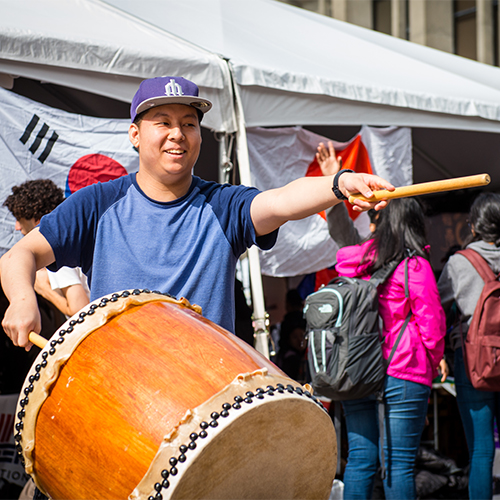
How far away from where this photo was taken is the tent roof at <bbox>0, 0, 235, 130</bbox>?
293cm

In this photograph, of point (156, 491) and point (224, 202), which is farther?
point (224, 202)

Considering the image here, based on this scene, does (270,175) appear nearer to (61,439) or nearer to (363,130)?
(363,130)

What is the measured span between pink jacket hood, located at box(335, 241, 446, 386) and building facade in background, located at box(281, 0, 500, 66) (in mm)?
12876

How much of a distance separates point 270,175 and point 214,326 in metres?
2.39

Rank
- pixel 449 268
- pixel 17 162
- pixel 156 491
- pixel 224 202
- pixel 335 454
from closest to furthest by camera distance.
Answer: pixel 156 491, pixel 335 454, pixel 224 202, pixel 17 162, pixel 449 268

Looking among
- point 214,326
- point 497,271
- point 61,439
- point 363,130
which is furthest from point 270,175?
point 61,439

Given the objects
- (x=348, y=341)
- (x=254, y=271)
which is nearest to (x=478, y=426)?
(x=348, y=341)

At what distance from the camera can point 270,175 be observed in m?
3.81

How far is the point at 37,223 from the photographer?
2975 mm

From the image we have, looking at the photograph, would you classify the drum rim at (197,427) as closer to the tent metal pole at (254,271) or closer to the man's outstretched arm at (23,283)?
the man's outstretched arm at (23,283)

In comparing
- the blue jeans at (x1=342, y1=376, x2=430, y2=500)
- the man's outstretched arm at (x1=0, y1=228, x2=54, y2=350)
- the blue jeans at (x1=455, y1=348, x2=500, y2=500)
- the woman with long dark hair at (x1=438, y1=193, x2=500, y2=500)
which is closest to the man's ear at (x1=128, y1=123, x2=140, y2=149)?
the man's outstretched arm at (x1=0, y1=228, x2=54, y2=350)

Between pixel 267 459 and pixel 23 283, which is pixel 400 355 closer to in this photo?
pixel 267 459

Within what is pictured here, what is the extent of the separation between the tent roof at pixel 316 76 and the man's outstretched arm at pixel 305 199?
1866 millimetres

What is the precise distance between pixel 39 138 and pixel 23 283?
1.72m
